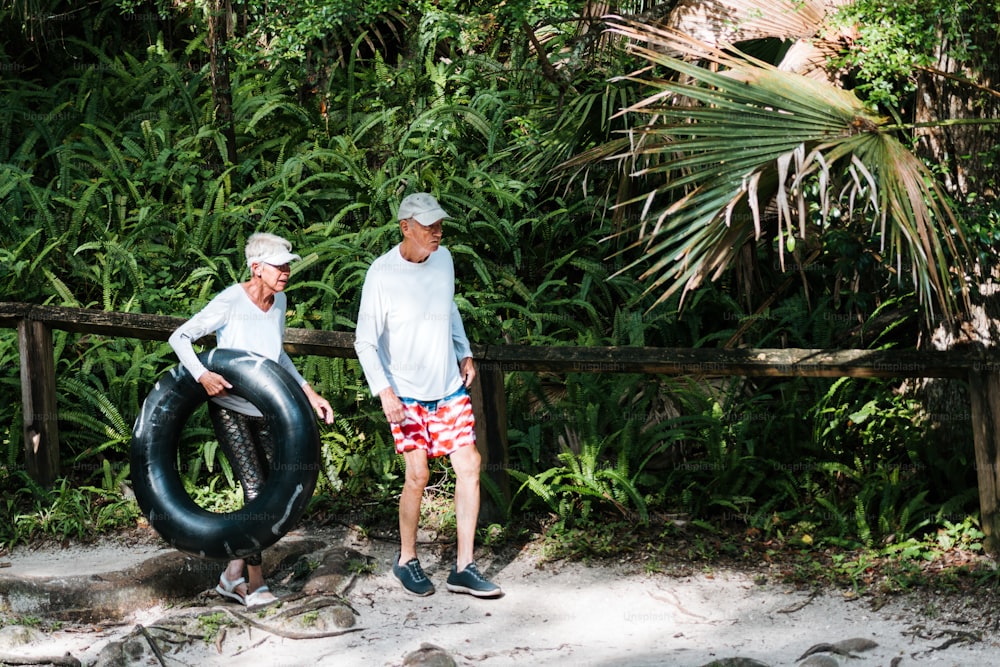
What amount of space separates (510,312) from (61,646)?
4.17 m

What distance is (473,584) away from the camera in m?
5.12

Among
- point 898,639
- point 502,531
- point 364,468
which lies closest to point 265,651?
point 502,531

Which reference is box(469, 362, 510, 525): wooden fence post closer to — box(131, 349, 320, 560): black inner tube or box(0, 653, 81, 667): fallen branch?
box(131, 349, 320, 560): black inner tube

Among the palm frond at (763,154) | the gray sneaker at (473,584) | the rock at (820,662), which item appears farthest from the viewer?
the gray sneaker at (473,584)

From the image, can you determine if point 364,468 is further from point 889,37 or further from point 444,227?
point 889,37

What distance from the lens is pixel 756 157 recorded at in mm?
4789

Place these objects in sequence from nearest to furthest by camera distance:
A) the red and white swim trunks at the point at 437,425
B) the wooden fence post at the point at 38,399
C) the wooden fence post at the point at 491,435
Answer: the red and white swim trunks at the point at 437,425, the wooden fence post at the point at 491,435, the wooden fence post at the point at 38,399

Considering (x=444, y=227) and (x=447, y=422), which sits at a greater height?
(x=444, y=227)

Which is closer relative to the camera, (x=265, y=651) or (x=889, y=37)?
(x=265, y=651)

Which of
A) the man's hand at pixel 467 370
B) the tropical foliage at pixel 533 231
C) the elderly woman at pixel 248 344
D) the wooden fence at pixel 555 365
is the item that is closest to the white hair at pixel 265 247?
the elderly woman at pixel 248 344

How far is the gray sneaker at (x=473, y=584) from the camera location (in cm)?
511

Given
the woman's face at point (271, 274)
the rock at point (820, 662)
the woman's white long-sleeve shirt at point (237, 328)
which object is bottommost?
the rock at point (820, 662)

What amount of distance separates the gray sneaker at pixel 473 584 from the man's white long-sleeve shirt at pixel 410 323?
2.72 ft

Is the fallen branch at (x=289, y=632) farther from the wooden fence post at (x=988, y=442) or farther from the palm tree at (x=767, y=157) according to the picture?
the wooden fence post at (x=988, y=442)
